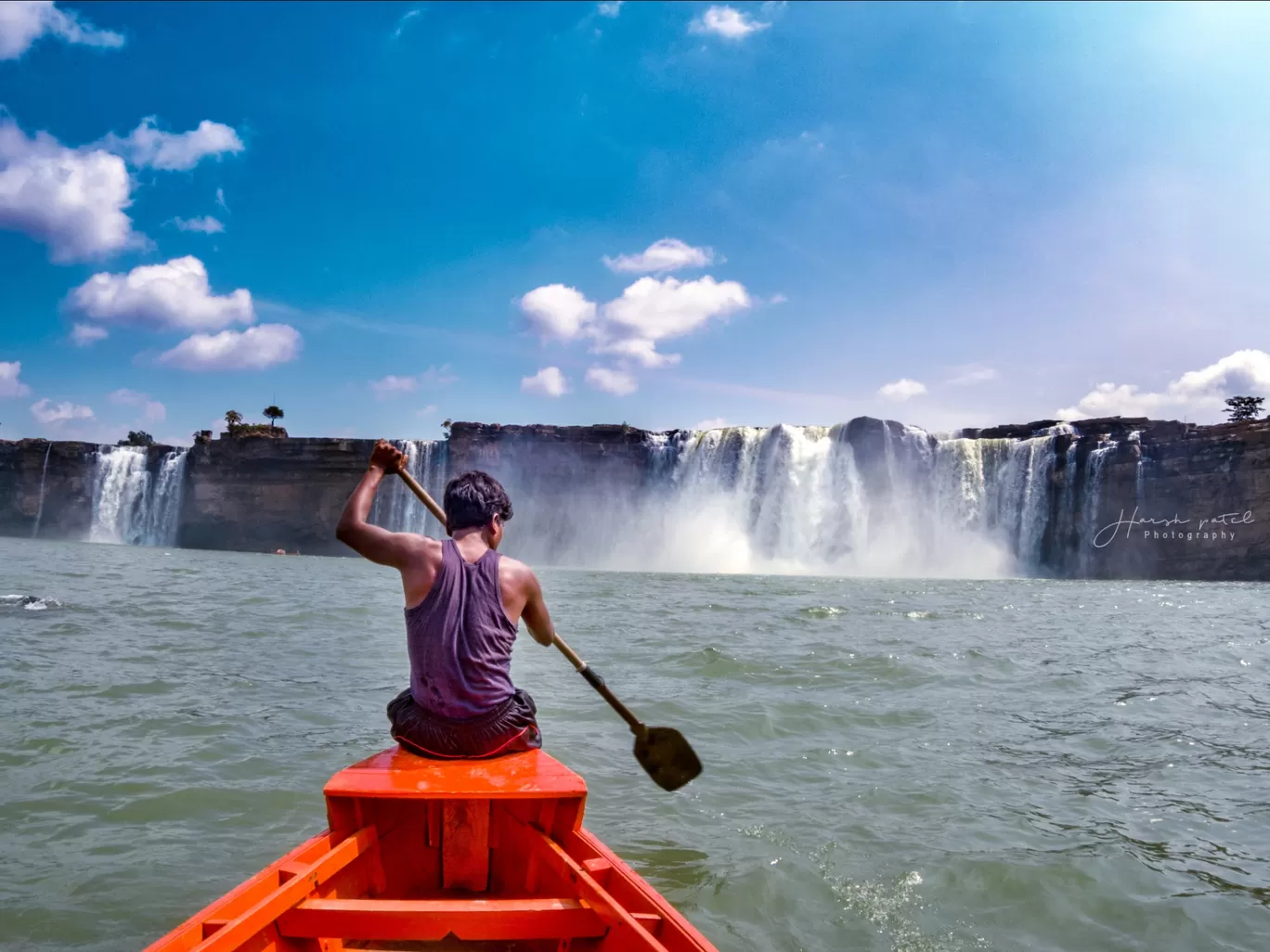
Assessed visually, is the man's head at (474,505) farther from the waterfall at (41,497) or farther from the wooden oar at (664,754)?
the waterfall at (41,497)

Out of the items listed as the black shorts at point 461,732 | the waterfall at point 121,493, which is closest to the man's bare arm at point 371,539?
the black shorts at point 461,732

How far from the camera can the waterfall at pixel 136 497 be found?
53.5m

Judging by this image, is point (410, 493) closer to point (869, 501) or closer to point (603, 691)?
point (869, 501)

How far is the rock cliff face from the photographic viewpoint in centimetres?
3838

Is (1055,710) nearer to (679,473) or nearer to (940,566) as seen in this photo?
(940,566)

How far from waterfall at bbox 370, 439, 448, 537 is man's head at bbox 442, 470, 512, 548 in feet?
153

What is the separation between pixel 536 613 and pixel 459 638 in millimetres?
512

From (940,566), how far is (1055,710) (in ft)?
117

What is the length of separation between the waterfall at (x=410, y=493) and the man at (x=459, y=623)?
46.6 m

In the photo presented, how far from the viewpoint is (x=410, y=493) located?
50344 millimetres

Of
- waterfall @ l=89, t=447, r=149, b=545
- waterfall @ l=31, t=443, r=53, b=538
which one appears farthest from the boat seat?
waterfall @ l=31, t=443, r=53, b=538

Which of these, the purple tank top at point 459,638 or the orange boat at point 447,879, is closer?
the orange boat at point 447,879

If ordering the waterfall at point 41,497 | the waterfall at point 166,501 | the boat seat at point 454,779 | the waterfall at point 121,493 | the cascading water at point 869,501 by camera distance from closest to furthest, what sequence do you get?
the boat seat at point 454,779
the cascading water at point 869,501
the waterfall at point 166,501
the waterfall at point 121,493
the waterfall at point 41,497

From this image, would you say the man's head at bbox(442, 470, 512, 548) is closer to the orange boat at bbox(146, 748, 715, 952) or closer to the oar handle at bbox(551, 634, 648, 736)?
the orange boat at bbox(146, 748, 715, 952)
